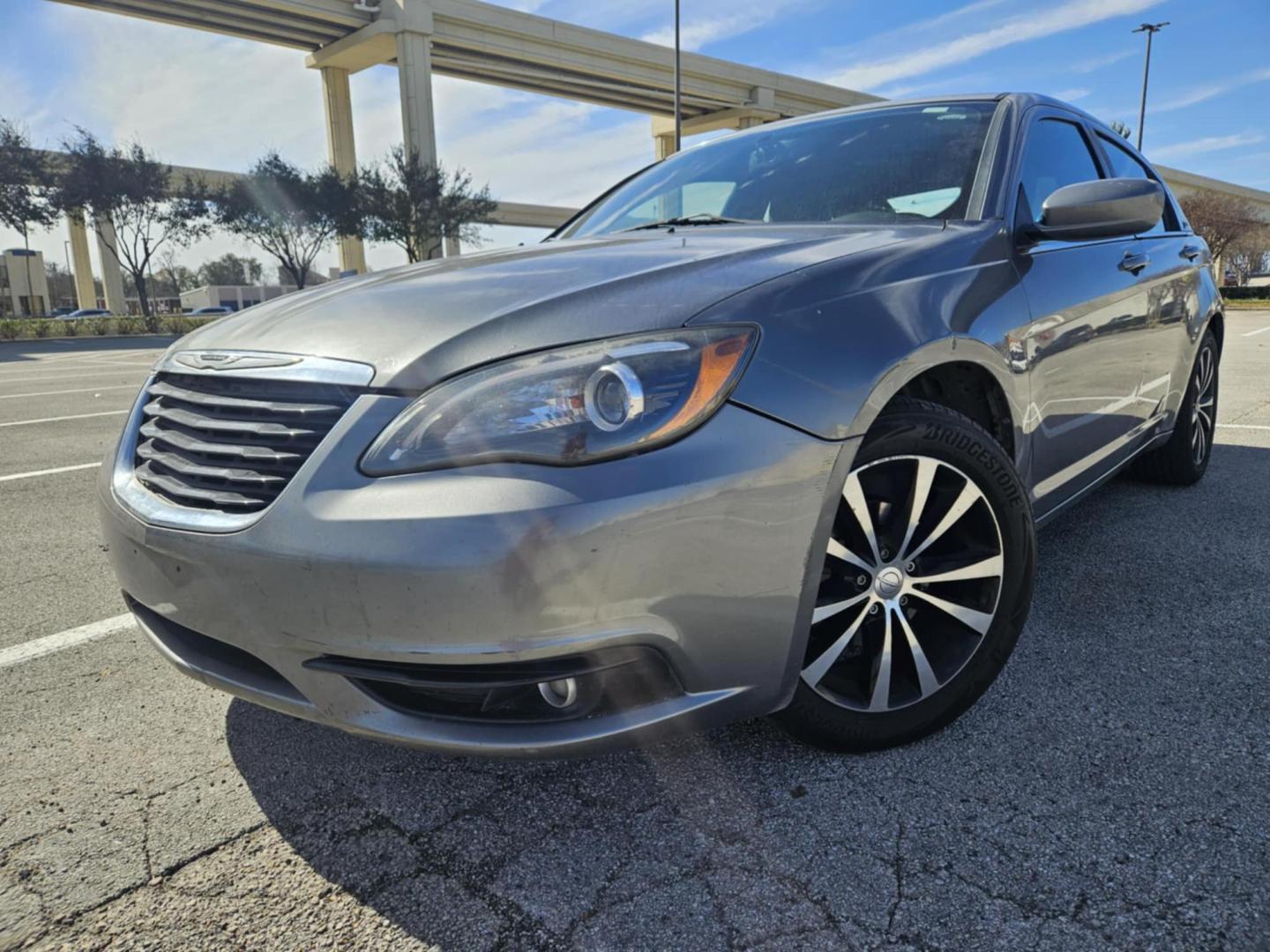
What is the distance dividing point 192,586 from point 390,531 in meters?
0.49

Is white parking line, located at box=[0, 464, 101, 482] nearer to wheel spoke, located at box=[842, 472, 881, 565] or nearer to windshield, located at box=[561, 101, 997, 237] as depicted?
windshield, located at box=[561, 101, 997, 237]

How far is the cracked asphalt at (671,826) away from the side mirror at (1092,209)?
1163 millimetres

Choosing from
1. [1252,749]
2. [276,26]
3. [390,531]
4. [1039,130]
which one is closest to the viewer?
[390,531]

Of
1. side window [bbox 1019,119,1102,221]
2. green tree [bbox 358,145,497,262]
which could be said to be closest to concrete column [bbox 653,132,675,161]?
green tree [bbox 358,145,497,262]

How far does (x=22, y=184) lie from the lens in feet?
104

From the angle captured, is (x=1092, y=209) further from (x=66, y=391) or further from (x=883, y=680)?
(x=66, y=391)

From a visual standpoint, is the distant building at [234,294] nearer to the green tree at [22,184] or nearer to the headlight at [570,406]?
the green tree at [22,184]

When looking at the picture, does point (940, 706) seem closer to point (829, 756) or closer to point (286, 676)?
point (829, 756)

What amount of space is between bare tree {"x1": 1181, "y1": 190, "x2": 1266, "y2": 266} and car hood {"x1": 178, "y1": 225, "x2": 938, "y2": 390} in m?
53.3

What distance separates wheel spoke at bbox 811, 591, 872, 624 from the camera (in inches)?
71.4

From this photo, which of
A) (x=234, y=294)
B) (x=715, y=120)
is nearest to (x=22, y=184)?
(x=715, y=120)

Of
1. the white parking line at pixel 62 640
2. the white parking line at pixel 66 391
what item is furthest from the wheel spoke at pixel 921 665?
the white parking line at pixel 66 391

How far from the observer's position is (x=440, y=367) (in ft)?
5.22

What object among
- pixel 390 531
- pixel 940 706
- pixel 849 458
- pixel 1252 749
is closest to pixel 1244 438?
pixel 1252 749
